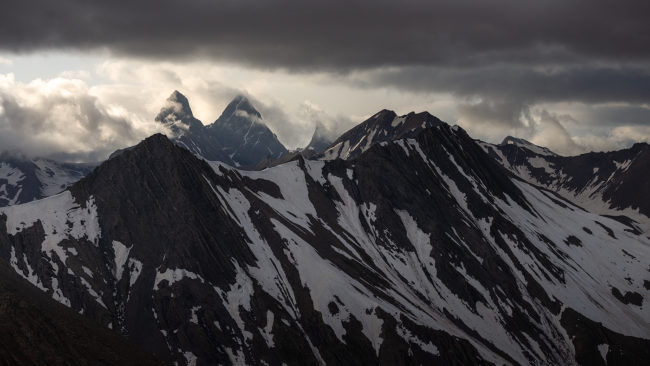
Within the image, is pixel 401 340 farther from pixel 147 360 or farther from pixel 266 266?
pixel 147 360

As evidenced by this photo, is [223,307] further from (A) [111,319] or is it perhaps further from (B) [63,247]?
(B) [63,247]

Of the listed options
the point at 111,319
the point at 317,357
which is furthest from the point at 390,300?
the point at 111,319

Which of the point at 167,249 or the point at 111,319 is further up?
the point at 167,249

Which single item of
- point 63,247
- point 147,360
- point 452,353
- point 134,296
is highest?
point 63,247

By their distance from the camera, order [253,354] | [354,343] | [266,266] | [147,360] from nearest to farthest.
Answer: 1. [147,360]
2. [253,354]
3. [354,343]
4. [266,266]

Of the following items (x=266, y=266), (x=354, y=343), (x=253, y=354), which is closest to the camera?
(x=253, y=354)

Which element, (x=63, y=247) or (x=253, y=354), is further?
(x=63, y=247)

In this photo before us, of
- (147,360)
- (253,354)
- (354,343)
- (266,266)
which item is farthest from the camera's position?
(266,266)

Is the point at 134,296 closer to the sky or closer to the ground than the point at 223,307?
closer to the sky

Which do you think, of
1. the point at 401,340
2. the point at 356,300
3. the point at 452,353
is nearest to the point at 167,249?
the point at 356,300
